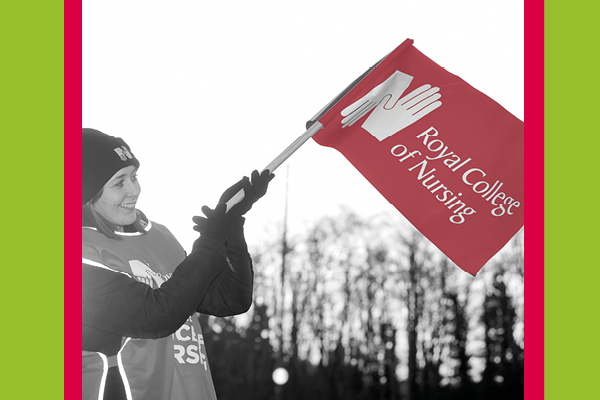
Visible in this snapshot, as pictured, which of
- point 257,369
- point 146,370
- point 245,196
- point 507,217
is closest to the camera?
point 146,370

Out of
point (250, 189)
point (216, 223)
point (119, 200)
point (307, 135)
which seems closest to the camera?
point (216, 223)

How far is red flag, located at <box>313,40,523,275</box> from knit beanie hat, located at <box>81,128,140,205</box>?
1.18 metres

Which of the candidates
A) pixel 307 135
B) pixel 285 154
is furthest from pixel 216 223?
pixel 307 135

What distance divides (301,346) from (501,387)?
10.3m

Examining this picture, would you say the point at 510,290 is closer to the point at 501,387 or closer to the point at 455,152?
the point at 501,387

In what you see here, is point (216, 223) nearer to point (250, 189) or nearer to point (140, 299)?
point (250, 189)

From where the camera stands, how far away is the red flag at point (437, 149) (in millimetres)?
4336

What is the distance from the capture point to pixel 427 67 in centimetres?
452

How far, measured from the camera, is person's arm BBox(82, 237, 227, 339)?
320cm

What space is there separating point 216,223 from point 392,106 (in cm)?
150

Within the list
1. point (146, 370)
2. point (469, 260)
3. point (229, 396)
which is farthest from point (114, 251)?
point (229, 396)

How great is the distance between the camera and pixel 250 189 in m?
3.83
